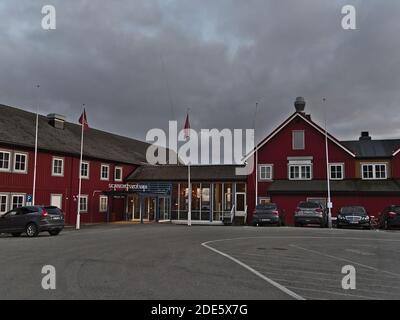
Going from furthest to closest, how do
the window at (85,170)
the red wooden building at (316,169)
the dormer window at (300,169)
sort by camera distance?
the dormer window at (300,169) → the window at (85,170) → the red wooden building at (316,169)

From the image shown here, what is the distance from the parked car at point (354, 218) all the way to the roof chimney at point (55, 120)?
2475cm

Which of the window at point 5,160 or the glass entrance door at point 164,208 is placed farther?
the glass entrance door at point 164,208

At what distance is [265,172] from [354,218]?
12.2 metres

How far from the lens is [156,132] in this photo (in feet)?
155

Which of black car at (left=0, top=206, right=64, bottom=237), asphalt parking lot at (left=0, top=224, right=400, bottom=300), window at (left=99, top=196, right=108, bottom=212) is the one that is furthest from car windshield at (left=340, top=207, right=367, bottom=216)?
window at (left=99, top=196, right=108, bottom=212)

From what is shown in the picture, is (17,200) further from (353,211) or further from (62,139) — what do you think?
(353,211)

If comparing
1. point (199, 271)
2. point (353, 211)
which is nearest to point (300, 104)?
point (353, 211)

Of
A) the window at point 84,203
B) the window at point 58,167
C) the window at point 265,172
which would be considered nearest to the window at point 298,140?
the window at point 265,172

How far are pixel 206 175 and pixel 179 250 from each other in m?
24.1

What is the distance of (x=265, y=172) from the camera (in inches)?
1528

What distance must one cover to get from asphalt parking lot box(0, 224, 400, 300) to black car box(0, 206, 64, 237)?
5633 mm

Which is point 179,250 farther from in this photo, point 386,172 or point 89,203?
point 386,172

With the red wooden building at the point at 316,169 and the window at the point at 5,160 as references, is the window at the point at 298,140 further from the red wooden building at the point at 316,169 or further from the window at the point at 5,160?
the window at the point at 5,160

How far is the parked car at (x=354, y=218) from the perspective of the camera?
27.4 metres
